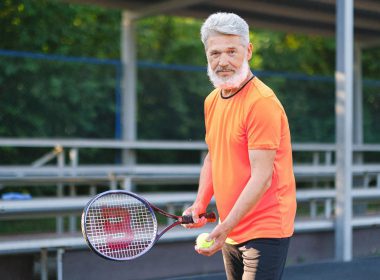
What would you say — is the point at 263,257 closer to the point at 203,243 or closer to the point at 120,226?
the point at 203,243

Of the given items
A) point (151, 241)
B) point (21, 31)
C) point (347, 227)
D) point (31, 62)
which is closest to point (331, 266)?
point (347, 227)

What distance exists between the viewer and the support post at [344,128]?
23.3ft

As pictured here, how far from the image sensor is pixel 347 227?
7.13m

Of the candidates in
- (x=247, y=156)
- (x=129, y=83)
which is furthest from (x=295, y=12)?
(x=247, y=156)

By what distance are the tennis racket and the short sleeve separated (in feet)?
1.75

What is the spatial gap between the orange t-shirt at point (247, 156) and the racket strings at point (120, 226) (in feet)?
1.48

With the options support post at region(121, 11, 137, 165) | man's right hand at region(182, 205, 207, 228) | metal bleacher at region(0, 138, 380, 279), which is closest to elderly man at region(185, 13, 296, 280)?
man's right hand at region(182, 205, 207, 228)

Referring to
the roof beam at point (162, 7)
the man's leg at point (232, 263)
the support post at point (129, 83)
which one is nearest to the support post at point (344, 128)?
the roof beam at point (162, 7)

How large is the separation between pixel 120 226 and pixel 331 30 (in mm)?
9269

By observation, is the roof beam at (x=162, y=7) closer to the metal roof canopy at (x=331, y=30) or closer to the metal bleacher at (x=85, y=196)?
the metal roof canopy at (x=331, y=30)

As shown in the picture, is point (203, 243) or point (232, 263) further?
point (232, 263)

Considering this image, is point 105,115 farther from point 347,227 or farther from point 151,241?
point 151,241

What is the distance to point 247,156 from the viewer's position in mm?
2963

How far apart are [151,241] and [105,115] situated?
27.5ft
